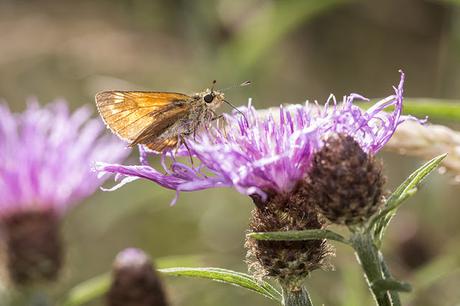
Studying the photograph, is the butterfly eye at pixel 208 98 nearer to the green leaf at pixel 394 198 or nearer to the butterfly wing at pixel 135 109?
the butterfly wing at pixel 135 109

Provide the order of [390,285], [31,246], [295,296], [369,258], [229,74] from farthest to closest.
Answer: [229,74] → [31,246] → [295,296] → [369,258] → [390,285]

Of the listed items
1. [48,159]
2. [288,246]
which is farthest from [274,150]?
[48,159]

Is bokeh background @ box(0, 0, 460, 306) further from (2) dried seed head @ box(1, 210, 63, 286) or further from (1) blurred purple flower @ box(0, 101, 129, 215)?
(1) blurred purple flower @ box(0, 101, 129, 215)

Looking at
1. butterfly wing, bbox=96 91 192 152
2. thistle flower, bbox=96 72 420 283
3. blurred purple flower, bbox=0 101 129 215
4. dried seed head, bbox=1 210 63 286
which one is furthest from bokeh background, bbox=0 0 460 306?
thistle flower, bbox=96 72 420 283

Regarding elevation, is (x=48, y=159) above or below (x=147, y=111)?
above

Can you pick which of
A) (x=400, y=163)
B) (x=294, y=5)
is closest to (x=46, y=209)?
(x=294, y=5)

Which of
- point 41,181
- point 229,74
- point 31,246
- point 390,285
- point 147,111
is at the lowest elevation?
point 390,285

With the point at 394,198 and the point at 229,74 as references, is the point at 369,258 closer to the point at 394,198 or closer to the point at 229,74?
the point at 394,198
